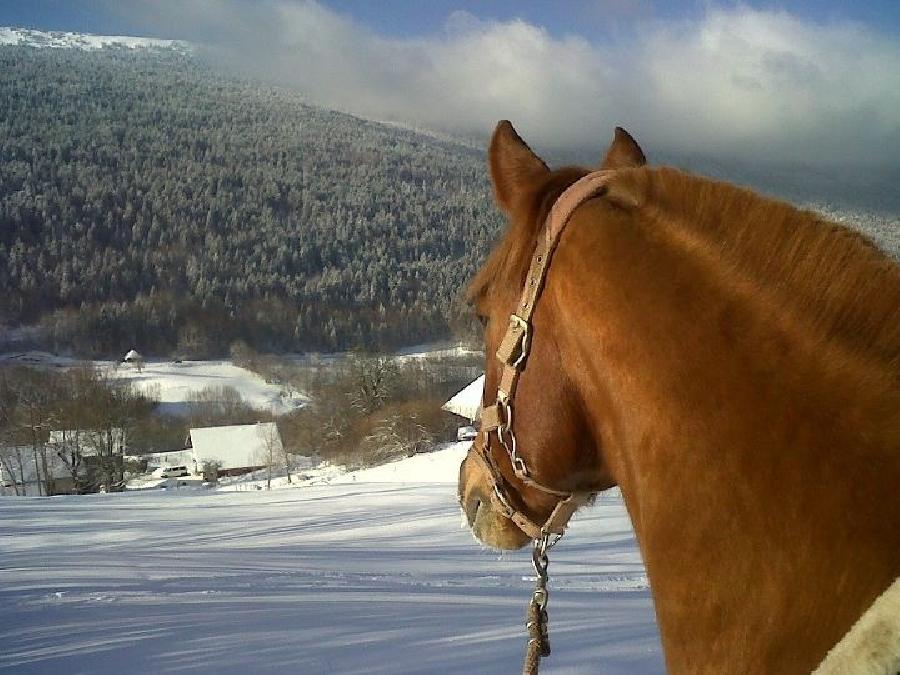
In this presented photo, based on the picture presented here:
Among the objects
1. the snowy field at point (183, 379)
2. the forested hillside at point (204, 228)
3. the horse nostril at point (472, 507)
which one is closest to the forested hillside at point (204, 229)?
the forested hillside at point (204, 228)

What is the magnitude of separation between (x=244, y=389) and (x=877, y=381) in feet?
271

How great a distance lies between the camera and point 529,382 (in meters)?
1.44

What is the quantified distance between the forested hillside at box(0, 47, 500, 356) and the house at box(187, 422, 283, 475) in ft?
80.1

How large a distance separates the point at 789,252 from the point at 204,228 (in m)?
144

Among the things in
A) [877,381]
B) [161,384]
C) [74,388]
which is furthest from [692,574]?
[161,384]

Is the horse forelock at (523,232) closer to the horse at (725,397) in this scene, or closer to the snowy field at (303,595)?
the horse at (725,397)

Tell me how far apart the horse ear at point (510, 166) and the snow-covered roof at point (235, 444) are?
4723 cm

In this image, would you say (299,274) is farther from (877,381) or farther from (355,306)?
(877,381)

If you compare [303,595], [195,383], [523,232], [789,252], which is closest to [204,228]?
[195,383]

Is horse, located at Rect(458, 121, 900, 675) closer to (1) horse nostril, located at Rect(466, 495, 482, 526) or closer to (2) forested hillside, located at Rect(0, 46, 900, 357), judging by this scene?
(1) horse nostril, located at Rect(466, 495, 482, 526)

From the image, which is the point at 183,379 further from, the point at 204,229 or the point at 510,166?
the point at 510,166

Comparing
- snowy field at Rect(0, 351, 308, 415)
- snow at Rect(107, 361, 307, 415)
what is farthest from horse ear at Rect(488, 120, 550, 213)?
snow at Rect(107, 361, 307, 415)

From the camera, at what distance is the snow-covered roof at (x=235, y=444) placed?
49.1m

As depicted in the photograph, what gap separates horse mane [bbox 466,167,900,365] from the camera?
3.32ft
